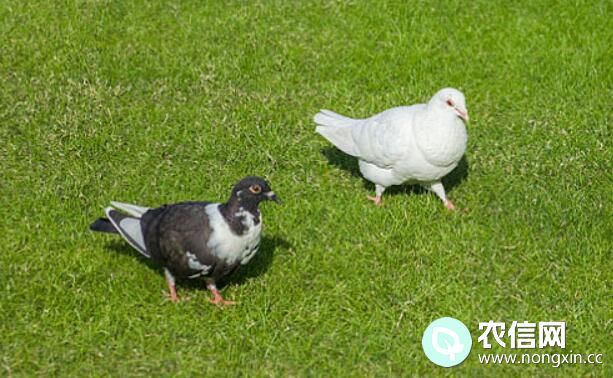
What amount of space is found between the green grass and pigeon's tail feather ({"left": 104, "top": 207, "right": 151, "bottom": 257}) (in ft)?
1.13

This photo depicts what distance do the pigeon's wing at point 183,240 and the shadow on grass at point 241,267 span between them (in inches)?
15.2

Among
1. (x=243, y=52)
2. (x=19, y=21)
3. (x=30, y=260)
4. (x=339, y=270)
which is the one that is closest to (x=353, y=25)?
(x=243, y=52)

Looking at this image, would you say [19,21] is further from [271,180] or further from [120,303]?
[120,303]

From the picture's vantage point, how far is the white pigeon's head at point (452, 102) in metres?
6.40

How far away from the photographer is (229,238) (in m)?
5.47

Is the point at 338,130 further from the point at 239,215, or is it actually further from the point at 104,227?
the point at 104,227

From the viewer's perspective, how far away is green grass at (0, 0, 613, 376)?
565 cm

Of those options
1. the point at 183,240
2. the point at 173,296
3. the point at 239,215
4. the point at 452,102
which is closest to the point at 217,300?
the point at 173,296

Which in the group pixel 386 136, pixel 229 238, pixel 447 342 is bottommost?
pixel 447 342

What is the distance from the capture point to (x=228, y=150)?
7660mm

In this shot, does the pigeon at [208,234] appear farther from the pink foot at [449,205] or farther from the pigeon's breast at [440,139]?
the pink foot at [449,205]

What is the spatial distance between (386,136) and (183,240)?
1841 millimetres

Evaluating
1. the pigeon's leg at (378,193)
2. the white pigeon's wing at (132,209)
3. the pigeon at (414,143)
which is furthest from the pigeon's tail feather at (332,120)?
the white pigeon's wing at (132,209)

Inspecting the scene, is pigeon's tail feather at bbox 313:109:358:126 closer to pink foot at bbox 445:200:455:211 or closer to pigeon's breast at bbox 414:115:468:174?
pigeon's breast at bbox 414:115:468:174
